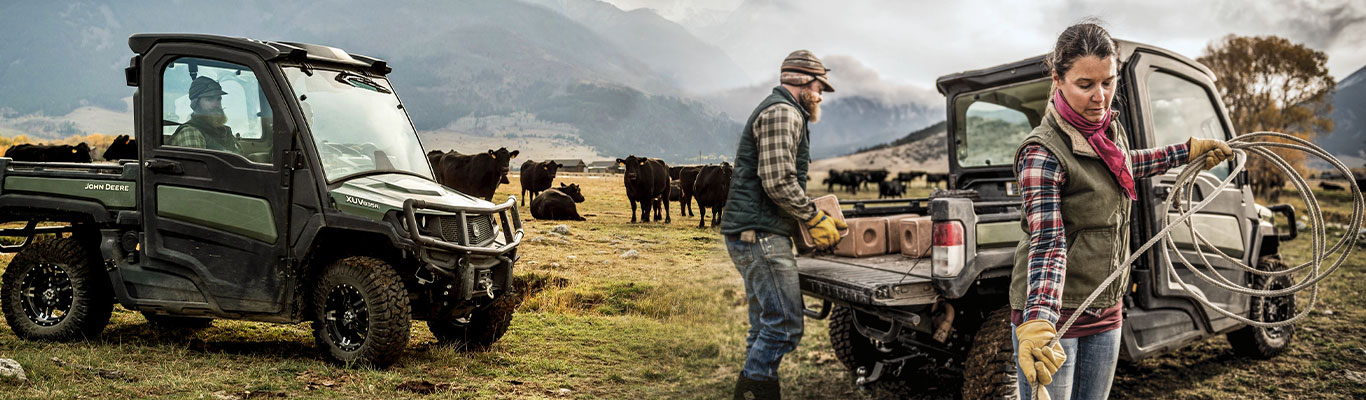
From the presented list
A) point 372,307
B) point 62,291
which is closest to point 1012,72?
point 372,307

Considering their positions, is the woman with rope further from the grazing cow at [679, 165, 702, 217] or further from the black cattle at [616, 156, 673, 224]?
the black cattle at [616, 156, 673, 224]

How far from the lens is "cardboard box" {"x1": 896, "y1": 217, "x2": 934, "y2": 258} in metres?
5.35

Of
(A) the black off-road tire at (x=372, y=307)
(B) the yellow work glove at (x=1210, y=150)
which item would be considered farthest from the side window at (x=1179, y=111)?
(A) the black off-road tire at (x=372, y=307)

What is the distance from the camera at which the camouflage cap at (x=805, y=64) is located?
145 inches

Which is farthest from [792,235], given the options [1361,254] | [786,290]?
[1361,254]

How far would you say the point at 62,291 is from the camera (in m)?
6.59

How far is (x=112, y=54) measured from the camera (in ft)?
41.0

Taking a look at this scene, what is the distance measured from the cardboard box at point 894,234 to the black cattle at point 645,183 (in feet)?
6.64

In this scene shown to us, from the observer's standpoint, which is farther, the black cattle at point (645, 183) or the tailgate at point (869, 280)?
the black cattle at point (645, 183)

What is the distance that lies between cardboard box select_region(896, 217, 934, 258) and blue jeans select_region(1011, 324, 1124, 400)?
245cm

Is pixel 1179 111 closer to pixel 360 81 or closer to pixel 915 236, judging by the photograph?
pixel 915 236

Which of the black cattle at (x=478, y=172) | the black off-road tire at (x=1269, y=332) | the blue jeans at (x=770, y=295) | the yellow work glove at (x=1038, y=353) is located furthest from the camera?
the black cattle at (x=478, y=172)

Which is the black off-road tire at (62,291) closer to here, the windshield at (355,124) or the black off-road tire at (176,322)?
the black off-road tire at (176,322)

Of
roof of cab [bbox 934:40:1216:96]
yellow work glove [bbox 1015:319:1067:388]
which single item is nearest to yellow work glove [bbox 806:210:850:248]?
yellow work glove [bbox 1015:319:1067:388]
